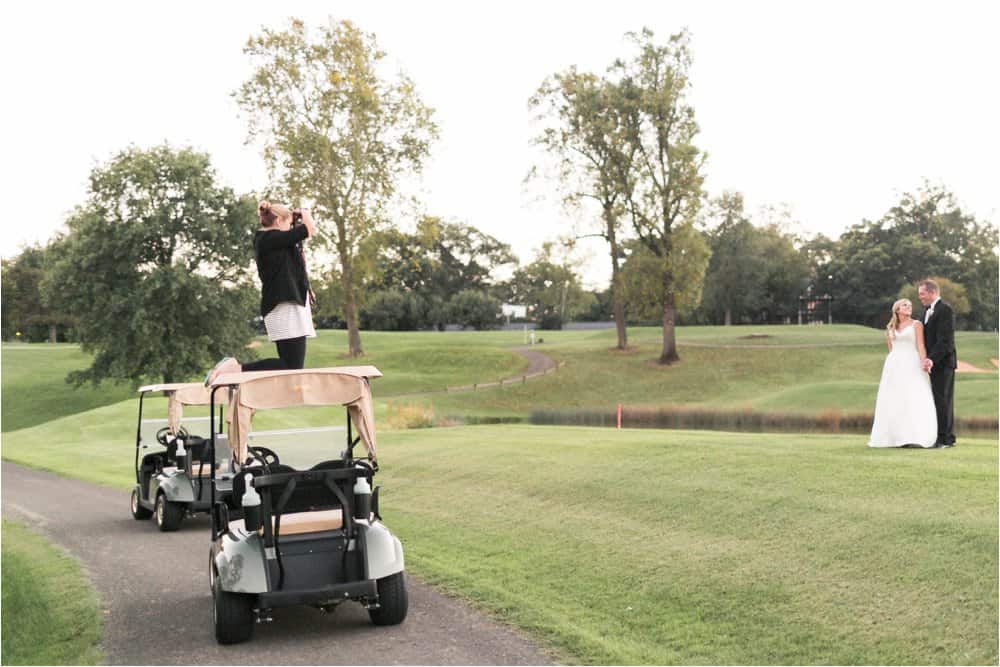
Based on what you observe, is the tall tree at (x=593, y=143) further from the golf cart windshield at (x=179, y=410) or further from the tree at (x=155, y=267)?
the golf cart windshield at (x=179, y=410)

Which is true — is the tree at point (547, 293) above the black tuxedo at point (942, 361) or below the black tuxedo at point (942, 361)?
above

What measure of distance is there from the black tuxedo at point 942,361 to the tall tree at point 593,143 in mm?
37000

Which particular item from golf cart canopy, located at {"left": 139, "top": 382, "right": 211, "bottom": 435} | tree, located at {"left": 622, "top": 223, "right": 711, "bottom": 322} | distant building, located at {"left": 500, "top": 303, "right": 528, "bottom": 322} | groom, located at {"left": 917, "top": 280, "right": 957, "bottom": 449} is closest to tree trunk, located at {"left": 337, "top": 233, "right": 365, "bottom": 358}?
tree, located at {"left": 622, "top": 223, "right": 711, "bottom": 322}

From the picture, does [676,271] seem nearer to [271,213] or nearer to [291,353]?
[271,213]

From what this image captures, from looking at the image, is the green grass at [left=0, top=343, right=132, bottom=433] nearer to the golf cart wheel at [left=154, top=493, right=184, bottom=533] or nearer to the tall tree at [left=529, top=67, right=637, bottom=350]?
the tall tree at [left=529, top=67, right=637, bottom=350]

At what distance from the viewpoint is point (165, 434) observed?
14.1m

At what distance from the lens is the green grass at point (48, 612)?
7074 millimetres

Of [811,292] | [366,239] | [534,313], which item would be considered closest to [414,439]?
[366,239]

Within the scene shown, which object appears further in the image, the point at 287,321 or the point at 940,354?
the point at 940,354

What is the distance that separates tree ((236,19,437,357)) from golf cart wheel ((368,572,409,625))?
132ft

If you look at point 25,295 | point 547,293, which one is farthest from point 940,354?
point 25,295

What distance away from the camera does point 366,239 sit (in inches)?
1864

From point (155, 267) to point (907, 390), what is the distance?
37.6m

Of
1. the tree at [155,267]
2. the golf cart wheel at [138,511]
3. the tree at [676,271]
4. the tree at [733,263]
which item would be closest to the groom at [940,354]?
the golf cart wheel at [138,511]
